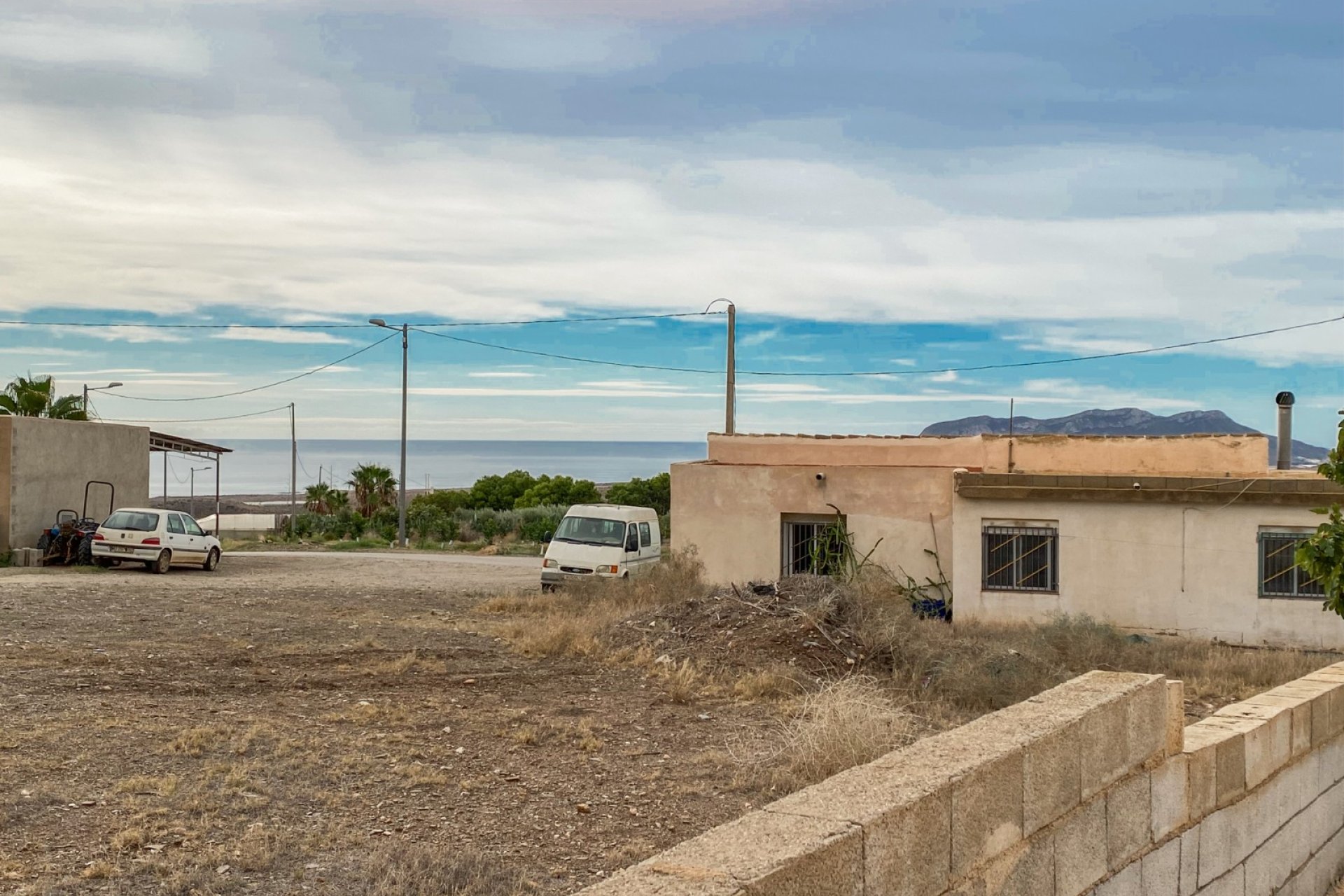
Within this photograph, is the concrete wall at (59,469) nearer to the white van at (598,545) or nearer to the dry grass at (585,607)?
the dry grass at (585,607)

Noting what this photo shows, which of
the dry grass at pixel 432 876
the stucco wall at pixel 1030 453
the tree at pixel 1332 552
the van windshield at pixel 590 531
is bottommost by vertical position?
the dry grass at pixel 432 876

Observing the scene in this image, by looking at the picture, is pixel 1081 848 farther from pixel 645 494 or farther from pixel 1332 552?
pixel 645 494

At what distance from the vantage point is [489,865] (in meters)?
7.51

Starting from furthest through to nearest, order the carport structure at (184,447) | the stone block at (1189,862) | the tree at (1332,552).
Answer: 1. the carport structure at (184,447)
2. the tree at (1332,552)
3. the stone block at (1189,862)

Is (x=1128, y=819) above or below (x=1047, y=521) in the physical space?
below

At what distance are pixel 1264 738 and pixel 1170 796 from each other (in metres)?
1.36

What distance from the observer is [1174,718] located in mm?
5805

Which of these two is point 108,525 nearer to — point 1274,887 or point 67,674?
point 67,674

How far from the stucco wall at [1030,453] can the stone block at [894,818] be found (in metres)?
19.9

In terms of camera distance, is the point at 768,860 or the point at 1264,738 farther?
the point at 1264,738

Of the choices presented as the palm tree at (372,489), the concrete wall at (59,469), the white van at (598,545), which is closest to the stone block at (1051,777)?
the white van at (598,545)

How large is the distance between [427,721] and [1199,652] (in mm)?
12622

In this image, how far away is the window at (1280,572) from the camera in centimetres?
1986

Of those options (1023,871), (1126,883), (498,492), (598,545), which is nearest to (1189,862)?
(1126,883)
